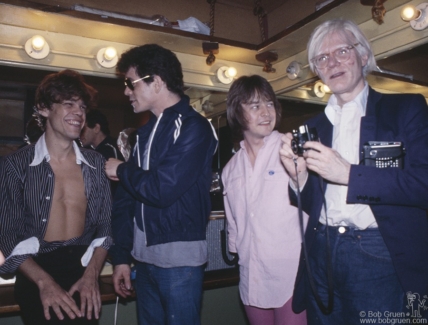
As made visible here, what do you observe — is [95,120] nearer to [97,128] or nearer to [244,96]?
[97,128]

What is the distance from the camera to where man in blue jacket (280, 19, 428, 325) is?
3.92ft

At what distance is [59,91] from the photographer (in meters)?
2.04

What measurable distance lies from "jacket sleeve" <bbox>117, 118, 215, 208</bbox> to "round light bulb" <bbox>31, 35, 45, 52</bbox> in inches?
70.4

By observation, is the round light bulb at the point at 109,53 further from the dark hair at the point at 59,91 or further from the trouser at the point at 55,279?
the trouser at the point at 55,279

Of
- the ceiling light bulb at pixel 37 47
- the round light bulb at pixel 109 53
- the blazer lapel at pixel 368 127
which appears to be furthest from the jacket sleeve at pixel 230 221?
the ceiling light bulb at pixel 37 47

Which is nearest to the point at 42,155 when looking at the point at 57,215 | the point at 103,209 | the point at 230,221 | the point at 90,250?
the point at 57,215

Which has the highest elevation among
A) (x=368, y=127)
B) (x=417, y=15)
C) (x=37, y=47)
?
(x=417, y=15)

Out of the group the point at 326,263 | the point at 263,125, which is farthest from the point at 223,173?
the point at 326,263

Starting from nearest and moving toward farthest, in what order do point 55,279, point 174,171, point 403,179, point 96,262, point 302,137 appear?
point 403,179 < point 302,137 < point 174,171 < point 55,279 < point 96,262

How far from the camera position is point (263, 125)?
206 centimetres

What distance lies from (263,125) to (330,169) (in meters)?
0.88

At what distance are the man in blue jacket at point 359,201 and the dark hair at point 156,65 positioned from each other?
785mm

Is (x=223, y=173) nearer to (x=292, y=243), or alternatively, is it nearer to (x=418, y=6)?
(x=292, y=243)

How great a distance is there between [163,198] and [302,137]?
68 centimetres
